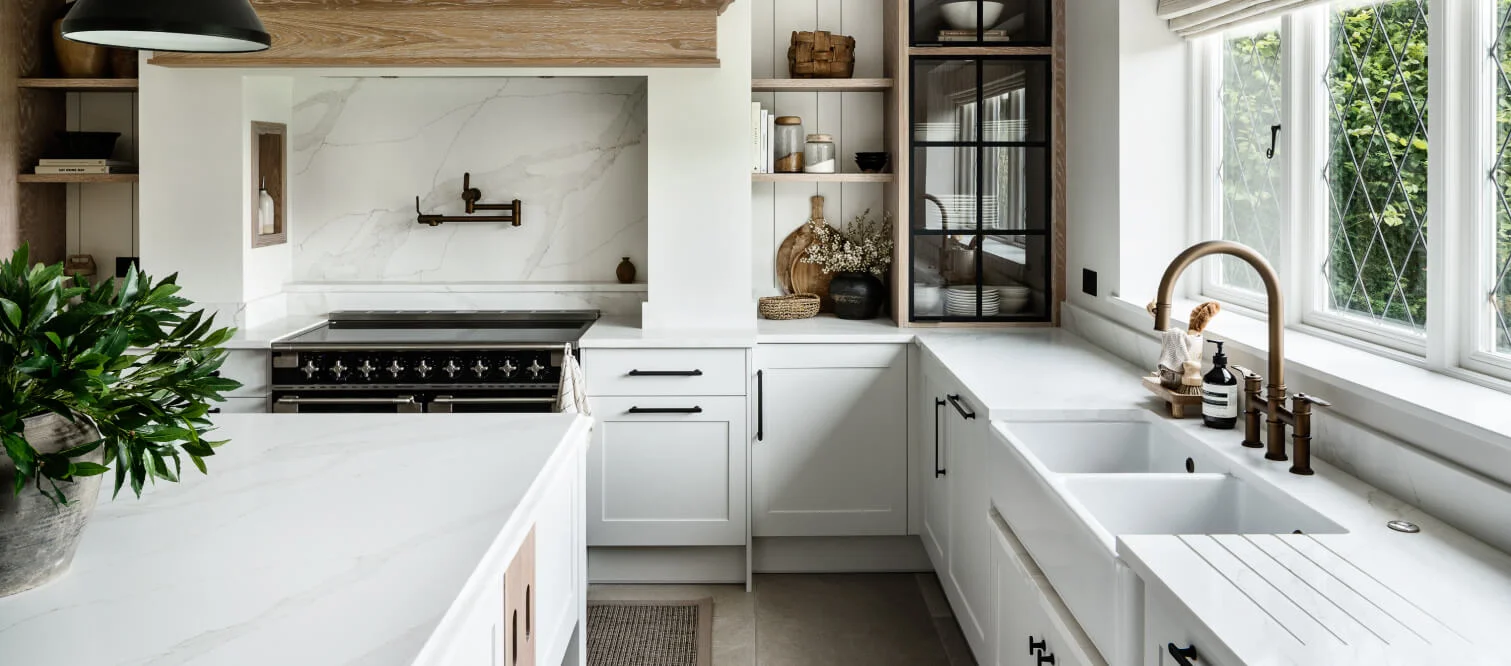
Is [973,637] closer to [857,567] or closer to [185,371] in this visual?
[857,567]

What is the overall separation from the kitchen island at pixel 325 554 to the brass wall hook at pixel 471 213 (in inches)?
82.2

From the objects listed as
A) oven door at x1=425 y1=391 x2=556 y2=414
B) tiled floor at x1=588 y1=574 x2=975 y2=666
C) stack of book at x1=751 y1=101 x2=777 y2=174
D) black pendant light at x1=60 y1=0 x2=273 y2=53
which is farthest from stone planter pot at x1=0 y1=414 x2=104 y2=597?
stack of book at x1=751 y1=101 x2=777 y2=174

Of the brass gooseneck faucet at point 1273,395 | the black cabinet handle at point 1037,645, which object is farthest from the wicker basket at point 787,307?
the black cabinet handle at point 1037,645

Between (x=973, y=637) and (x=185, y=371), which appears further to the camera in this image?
(x=973, y=637)

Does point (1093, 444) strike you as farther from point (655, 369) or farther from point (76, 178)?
point (76, 178)

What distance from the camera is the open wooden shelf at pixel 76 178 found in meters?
4.09

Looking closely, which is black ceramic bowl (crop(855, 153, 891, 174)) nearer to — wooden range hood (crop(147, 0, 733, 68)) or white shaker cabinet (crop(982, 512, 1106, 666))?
wooden range hood (crop(147, 0, 733, 68))

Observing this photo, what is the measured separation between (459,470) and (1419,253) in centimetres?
201

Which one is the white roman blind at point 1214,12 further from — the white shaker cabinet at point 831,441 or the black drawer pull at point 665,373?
the black drawer pull at point 665,373

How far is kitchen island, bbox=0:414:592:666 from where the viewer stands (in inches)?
47.1

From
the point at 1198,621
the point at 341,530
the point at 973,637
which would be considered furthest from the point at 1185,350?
the point at 341,530

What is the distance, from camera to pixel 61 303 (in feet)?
4.25


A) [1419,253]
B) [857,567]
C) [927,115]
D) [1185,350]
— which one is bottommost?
[857,567]

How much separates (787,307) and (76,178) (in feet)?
8.55
